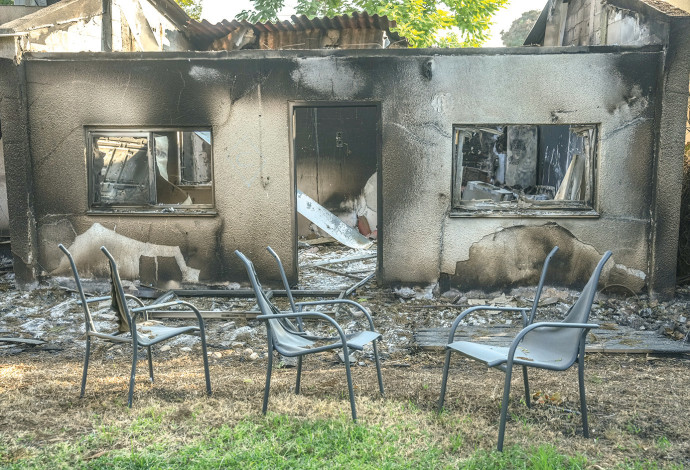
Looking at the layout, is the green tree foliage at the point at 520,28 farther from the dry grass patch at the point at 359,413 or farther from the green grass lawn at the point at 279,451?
the green grass lawn at the point at 279,451

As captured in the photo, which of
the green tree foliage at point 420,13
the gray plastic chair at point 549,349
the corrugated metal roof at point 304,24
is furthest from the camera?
the green tree foliage at point 420,13

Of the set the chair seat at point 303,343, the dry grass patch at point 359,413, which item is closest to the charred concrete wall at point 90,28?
the dry grass patch at point 359,413

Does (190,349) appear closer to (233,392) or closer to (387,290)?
(233,392)

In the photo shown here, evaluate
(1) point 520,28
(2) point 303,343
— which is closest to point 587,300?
(2) point 303,343

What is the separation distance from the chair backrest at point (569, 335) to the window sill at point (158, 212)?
4.84 meters

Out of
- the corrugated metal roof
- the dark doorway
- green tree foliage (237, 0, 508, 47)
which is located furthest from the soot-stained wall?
green tree foliage (237, 0, 508, 47)

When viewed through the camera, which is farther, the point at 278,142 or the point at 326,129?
the point at 326,129

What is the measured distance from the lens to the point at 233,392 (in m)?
4.48

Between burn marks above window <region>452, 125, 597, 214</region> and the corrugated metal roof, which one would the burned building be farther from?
the corrugated metal roof

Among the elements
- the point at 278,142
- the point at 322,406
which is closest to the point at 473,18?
the point at 278,142

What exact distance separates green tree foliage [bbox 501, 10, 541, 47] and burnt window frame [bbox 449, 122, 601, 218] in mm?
28223

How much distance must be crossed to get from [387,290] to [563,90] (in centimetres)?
326

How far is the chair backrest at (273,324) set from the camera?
13.0 feet

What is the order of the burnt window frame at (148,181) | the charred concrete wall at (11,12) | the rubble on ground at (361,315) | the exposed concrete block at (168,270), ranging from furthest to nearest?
the charred concrete wall at (11,12)
the exposed concrete block at (168,270)
the burnt window frame at (148,181)
the rubble on ground at (361,315)
